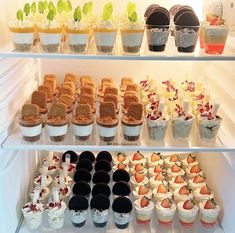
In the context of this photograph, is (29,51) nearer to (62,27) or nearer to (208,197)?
(62,27)

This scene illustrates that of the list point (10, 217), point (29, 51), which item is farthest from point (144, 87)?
point (10, 217)

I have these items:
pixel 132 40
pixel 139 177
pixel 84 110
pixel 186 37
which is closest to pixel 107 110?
pixel 84 110

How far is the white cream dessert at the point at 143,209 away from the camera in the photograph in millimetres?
1747

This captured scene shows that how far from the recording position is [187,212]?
1.74 metres

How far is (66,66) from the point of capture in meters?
2.11

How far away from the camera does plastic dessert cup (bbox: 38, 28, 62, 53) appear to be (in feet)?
4.64

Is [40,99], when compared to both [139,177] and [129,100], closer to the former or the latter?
[129,100]

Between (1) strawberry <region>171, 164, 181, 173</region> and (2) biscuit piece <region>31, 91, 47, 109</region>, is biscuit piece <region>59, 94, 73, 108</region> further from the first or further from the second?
(1) strawberry <region>171, 164, 181, 173</region>

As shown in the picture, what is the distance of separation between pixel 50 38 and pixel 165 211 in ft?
3.14

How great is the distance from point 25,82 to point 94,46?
51 cm

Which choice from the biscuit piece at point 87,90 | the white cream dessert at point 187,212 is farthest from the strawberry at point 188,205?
the biscuit piece at point 87,90

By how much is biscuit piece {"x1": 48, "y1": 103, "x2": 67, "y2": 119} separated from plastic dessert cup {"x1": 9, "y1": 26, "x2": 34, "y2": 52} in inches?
10.1

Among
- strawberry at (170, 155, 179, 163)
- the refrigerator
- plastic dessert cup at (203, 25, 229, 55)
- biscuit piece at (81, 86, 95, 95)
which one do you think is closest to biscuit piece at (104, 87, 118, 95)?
biscuit piece at (81, 86, 95, 95)

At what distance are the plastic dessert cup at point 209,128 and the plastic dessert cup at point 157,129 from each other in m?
0.15
